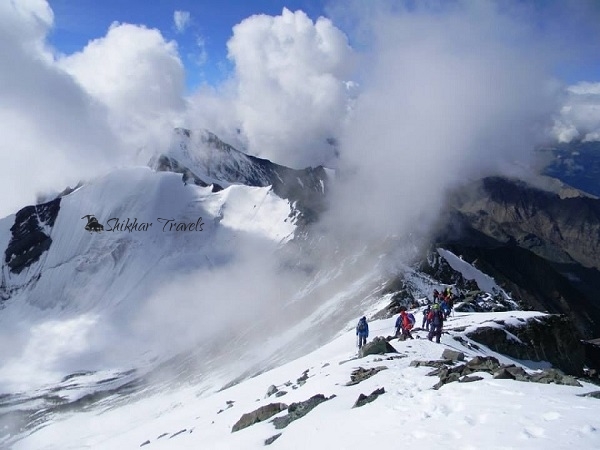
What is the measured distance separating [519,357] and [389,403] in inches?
1267

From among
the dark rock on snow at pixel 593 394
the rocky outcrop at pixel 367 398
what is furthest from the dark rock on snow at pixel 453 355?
the dark rock on snow at pixel 593 394

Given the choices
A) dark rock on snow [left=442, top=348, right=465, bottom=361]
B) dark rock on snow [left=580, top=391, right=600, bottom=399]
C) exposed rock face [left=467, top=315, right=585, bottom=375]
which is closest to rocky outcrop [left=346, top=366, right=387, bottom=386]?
dark rock on snow [left=442, top=348, right=465, bottom=361]

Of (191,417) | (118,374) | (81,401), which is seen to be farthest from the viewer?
(118,374)

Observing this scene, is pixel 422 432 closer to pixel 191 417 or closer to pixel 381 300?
pixel 191 417

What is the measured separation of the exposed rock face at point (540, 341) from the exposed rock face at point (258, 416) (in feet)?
80.7

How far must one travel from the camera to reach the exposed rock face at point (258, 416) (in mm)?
24234

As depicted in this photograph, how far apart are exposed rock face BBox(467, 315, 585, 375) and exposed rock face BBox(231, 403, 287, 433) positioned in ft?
80.7

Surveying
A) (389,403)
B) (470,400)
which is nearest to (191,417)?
(389,403)

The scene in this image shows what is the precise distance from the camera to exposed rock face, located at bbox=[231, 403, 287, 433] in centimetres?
2423

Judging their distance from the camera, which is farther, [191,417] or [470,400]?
[191,417]

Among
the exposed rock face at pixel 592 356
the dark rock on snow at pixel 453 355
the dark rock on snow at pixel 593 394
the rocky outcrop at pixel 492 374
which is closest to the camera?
the dark rock on snow at pixel 593 394

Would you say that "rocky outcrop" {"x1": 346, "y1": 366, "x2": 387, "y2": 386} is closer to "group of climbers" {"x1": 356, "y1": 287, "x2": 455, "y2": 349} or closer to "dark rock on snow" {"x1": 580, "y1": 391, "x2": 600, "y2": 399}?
"group of climbers" {"x1": 356, "y1": 287, "x2": 455, "y2": 349}

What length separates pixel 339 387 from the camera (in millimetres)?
27031

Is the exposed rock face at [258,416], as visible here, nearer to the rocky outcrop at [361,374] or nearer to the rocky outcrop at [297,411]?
the rocky outcrop at [297,411]
